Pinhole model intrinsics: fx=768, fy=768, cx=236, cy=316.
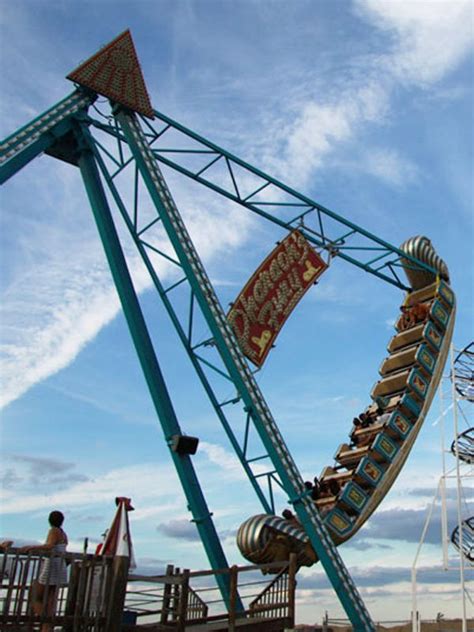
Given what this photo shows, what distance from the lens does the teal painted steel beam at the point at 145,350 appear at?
1391 cm

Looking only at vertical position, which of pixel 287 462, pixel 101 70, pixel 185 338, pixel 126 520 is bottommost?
pixel 126 520

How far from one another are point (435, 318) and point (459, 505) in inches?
194

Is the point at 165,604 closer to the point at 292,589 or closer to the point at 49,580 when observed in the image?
the point at 292,589

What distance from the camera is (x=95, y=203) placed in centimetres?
1555

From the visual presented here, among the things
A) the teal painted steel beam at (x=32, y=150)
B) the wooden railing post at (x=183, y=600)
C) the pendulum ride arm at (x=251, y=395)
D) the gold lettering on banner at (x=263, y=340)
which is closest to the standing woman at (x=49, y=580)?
the wooden railing post at (x=183, y=600)

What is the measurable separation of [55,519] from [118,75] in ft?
33.4

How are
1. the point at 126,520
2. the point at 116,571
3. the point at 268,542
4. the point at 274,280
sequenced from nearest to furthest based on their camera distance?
the point at 116,571 → the point at 126,520 → the point at 268,542 → the point at 274,280

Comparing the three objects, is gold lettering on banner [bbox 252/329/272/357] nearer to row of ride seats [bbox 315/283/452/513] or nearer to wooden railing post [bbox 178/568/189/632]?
row of ride seats [bbox 315/283/452/513]

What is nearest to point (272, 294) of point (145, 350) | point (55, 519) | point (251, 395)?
point (251, 395)

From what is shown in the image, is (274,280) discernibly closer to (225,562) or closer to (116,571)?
(225,562)

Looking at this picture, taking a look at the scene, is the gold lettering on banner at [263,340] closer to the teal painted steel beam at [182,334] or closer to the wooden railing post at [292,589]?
the teal painted steel beam at [182,334]

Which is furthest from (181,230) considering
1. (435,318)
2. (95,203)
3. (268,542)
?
(435,318)

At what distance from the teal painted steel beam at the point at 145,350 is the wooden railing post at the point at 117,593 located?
4.37 metres

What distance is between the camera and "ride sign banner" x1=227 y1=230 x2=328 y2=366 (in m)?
15.1
